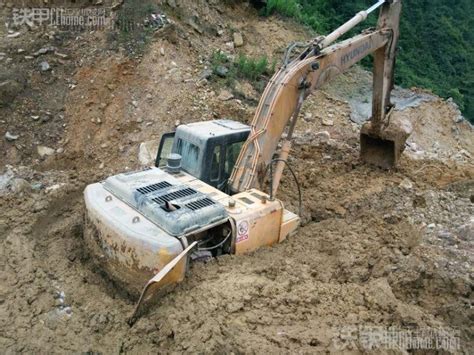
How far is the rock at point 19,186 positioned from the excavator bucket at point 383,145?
5361 mm

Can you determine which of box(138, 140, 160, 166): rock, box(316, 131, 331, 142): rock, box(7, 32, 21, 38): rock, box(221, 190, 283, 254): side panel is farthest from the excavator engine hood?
box(7, 32, 21, 38): rock

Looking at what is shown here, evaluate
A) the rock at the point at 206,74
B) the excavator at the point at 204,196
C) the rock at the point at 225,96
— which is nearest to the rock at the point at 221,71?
the rock at the point at 206,74

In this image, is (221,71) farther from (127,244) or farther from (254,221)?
(127,244)

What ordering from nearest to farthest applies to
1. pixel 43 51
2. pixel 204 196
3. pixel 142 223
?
pixel 142 223, pixel 204 196, pixel 43 51

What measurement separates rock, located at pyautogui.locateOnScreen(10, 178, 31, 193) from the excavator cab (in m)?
2.61

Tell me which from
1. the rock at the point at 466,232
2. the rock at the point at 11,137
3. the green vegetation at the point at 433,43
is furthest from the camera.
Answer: the green vegetation at the point at 433,43

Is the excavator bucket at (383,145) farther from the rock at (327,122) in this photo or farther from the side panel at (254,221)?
the side panel at (254,221)

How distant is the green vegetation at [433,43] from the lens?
18.4 meters

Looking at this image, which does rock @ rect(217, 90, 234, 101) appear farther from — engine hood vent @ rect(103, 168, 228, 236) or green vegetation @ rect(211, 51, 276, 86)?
engine hood vent @ rect(103, 168, 228, 236)

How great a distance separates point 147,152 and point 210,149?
293 centimetres

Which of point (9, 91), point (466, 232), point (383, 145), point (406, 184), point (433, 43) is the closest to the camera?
point (466, 232)

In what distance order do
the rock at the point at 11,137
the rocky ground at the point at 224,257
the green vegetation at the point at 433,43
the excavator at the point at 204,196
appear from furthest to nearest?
the green vegetation at the point at 433,43, the rock at the point at 11,137, the excavator at the point at 204,196, the rocky ground at the point at 224,257

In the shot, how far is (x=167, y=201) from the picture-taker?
5.28 meters

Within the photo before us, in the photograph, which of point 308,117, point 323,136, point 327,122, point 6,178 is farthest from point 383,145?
point 6,178
